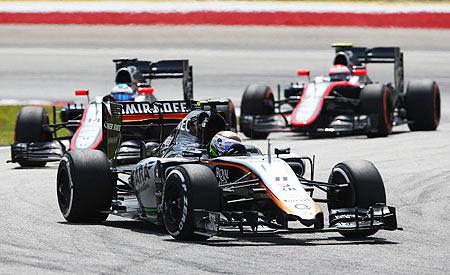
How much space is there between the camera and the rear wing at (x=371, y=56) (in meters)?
30.1

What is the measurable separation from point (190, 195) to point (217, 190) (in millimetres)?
291

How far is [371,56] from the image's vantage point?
30375 mm

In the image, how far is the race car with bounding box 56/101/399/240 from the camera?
41.9 feet

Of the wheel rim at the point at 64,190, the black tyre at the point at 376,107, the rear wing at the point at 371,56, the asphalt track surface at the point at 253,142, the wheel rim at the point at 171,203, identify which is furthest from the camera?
the rear wing at the point at 371,56

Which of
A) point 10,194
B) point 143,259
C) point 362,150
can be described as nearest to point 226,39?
point 362,150

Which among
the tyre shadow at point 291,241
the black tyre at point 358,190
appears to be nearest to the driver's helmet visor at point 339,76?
the black tyre at point 358,190

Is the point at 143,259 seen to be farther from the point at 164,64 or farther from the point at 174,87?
the point at 174,87

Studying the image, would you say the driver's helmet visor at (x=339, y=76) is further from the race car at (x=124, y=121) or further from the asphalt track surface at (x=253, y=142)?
the race car at (x=124, y=121)

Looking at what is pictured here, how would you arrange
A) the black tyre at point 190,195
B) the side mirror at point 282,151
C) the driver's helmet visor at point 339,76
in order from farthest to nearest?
the driver's helmet visor at point 339,76, the side mirror at point 282,151, the black tyre at point 190,195

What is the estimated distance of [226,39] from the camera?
1807 inches

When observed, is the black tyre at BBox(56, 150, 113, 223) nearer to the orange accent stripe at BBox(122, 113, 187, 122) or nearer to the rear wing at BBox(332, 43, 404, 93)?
the orange accent stripe at BBox(122, 113, 187, 122)

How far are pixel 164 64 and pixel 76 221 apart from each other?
11.8 m

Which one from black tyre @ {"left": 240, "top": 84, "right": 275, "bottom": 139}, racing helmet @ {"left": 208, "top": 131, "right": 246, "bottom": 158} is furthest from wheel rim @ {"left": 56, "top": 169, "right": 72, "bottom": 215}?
black tyre @ {"left": 240, "top": 84, "right": 275, "bottom": 139}

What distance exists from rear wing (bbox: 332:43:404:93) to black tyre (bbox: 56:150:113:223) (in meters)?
16.0
